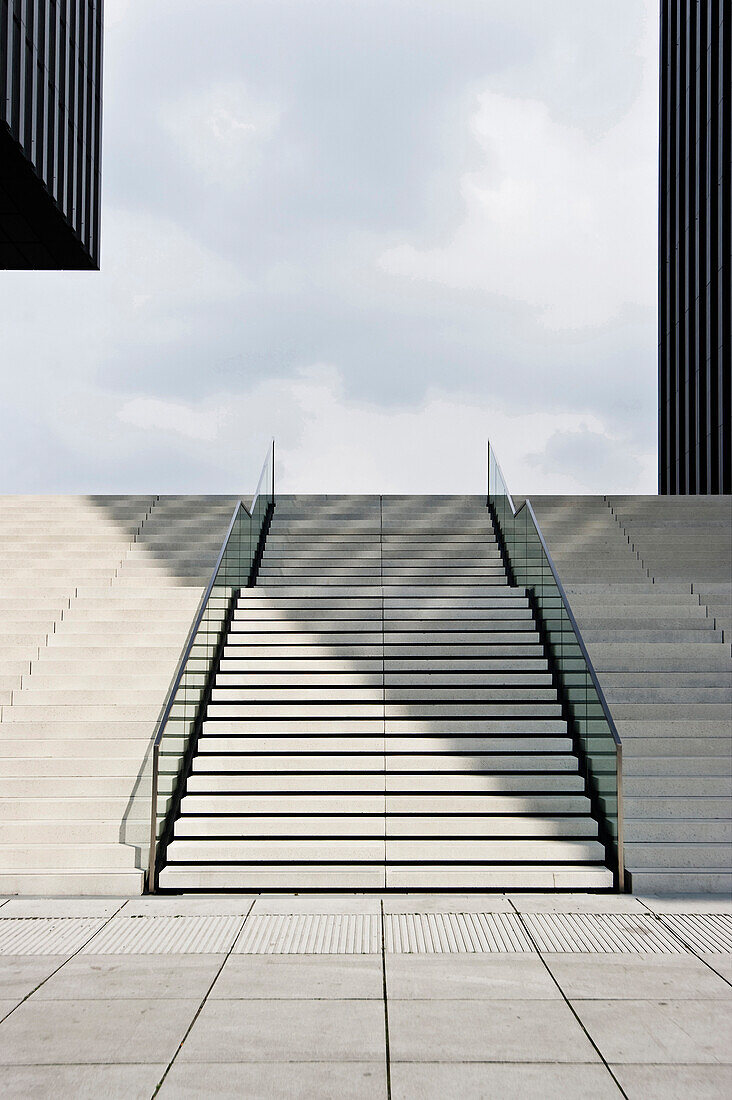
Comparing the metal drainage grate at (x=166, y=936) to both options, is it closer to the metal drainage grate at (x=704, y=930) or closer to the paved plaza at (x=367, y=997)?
the paved plaza at (x=367, y=997)

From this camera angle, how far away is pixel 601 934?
227 inches

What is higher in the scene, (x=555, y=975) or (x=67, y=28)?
(x=67, y=28)

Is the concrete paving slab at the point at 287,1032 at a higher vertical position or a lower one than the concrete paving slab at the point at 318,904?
higher

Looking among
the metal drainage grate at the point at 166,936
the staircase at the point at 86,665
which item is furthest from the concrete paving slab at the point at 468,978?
the staircase at the point at 86,665

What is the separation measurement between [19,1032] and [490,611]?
7.52 meters

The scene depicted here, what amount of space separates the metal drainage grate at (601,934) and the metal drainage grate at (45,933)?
276 centimetres

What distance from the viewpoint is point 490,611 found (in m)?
11.0

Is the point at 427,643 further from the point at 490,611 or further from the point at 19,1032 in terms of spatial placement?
the point at 19,1032

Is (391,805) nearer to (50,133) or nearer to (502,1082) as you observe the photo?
(502,1082)

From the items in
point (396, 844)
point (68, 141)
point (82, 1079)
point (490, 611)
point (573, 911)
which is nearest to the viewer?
point (82, 1079)

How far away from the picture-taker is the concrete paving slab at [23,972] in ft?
15.9

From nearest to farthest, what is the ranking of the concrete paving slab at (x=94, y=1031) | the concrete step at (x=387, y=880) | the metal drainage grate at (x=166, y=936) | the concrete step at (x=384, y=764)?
the concrete paving slab at (x=94, y=1031) < the metal drainage grate at (x=166, y=936) < the concrete step at (x=387, y=880) < the concrete step at (x=384, y=764)

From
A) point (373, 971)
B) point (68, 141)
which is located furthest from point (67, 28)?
point (373, 971)

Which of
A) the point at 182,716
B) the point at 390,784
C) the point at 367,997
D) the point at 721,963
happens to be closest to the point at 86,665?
the point at 182,716
